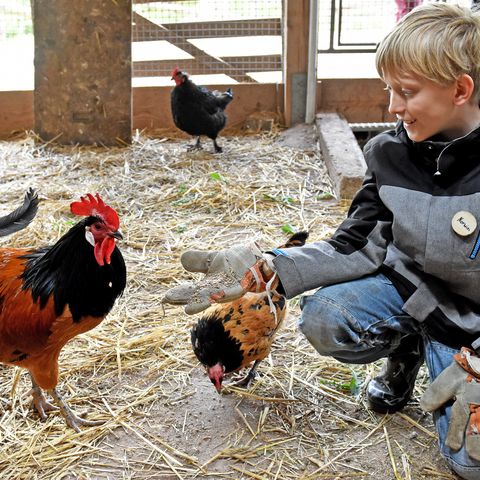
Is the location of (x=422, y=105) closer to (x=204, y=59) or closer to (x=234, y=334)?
(x=234, y=334)

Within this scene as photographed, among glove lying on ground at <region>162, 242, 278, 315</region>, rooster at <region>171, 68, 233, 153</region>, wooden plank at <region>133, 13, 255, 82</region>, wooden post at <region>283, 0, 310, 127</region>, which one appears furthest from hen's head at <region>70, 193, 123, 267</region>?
wooden plank at <region>133, 13, 255, 82</region>

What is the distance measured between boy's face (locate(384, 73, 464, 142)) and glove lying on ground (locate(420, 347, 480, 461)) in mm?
625

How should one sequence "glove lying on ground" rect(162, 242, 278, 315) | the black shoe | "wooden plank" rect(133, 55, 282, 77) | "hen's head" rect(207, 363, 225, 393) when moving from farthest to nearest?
"wooden plank" rect(133, 55, 282, 77) → "hen's head" rect(207, 363, 225, 393) → the black shoe → "glove lying on ground" rect(162, 242, 278, 315)

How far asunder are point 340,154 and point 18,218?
2.70 meters

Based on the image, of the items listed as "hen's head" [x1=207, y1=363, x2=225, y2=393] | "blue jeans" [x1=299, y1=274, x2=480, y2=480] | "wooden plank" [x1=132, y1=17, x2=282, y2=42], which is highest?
"wooden plank" [x1=132, y1=17, x2=282, y2=42]

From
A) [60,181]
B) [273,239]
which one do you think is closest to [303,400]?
[273,239]

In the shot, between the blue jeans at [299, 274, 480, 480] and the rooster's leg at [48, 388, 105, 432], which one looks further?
the rooster's leg at [48, 388, 105, 432]

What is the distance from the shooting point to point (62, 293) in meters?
2.07

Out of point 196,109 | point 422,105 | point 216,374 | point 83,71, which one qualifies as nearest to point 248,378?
point 216,374

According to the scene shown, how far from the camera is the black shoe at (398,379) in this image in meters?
2.13

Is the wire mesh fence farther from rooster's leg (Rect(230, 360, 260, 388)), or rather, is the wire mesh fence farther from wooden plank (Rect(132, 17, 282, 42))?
rooster's leg (Rect(230, 360, 260, 388))

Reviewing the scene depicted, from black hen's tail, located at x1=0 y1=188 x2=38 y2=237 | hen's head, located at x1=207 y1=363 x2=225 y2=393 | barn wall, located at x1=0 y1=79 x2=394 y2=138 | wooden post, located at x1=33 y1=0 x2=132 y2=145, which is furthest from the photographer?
barn wall, located at x1=0 y1=79 x2=394 y2=138

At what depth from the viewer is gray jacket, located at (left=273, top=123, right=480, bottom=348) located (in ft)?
5.92

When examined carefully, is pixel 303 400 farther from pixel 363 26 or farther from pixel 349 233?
pixel 363 26
